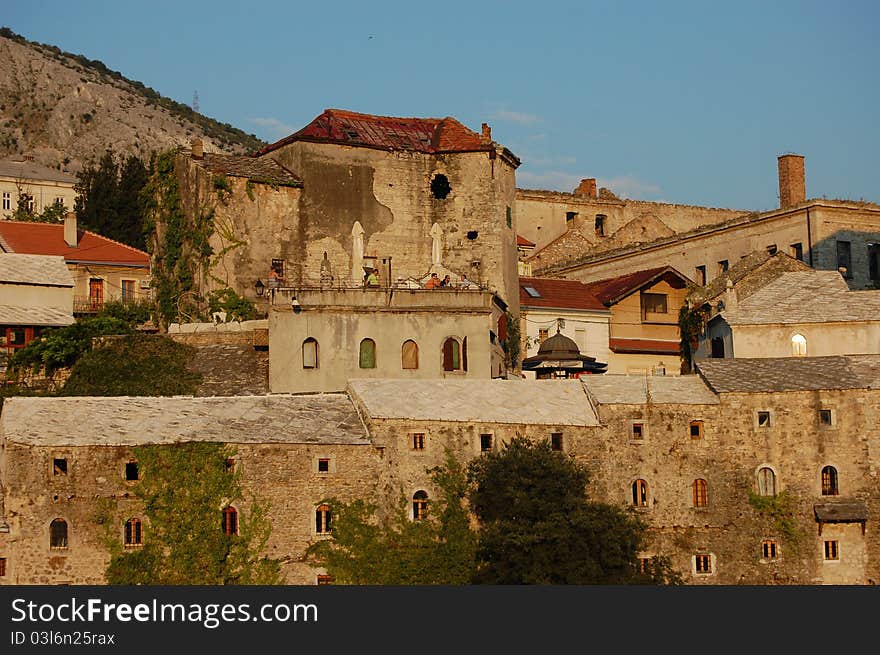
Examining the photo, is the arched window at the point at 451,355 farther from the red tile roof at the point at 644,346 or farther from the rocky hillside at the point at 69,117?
the rocky hillside at the point at 69,117

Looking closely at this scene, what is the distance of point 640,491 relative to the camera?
56469 millimetres

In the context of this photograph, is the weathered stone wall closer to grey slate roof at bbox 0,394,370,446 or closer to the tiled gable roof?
the tiled gable roof

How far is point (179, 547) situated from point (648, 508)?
56.0 ft

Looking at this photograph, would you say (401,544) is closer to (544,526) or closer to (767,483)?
(544,526)

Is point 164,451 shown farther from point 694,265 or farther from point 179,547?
point 694,265

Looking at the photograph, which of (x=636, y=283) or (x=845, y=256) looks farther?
(x=845, y=256)

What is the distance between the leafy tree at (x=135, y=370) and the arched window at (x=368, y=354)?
6.47 meters

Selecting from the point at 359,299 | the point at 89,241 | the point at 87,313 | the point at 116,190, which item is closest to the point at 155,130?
the point at 116,190

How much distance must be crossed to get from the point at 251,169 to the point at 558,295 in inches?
692

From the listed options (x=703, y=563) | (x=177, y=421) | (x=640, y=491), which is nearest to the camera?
(x=177, y=421)

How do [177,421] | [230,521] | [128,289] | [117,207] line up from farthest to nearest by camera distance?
[117,207] → [128,289] → [177,421] → [230,521]

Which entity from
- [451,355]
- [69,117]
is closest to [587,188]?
[451,355]

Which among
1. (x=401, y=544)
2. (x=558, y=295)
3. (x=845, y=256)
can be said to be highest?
(x=845, y=256)

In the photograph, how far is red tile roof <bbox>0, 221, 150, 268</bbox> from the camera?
255 ft
